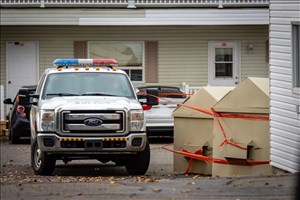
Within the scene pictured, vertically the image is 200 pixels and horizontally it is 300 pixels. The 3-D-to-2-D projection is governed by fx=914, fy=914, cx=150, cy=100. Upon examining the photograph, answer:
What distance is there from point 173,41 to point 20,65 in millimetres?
5150

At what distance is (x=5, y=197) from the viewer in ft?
35.8

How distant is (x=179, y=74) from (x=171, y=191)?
62.5 ft

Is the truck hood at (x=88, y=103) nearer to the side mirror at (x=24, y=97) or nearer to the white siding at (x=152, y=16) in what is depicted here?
the side mirror at (x=24, y=97)

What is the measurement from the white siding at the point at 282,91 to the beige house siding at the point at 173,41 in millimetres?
14820

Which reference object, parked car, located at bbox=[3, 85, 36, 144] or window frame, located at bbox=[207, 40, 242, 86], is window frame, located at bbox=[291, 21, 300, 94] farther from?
window frame, located at bbox=[207, 40, 242, 86]

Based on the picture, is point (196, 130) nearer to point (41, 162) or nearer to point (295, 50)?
point (295, 50)

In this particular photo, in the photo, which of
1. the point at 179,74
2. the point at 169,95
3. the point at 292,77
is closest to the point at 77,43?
the point at 179,74

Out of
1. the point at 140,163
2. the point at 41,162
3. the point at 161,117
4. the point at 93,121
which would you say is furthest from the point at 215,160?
the point at 161,117

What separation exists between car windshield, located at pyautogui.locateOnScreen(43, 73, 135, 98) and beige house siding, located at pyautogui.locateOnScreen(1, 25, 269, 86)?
13.9 meters

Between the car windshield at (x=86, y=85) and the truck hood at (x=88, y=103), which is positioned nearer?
the truck hood at (x=88, y=103)

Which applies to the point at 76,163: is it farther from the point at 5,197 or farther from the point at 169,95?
the point at 5,197

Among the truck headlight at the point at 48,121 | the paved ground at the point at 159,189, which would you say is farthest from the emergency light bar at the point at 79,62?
the paved ground at the point at 159,189

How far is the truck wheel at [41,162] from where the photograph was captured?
1520 centimetres

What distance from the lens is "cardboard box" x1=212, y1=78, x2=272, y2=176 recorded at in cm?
1548
